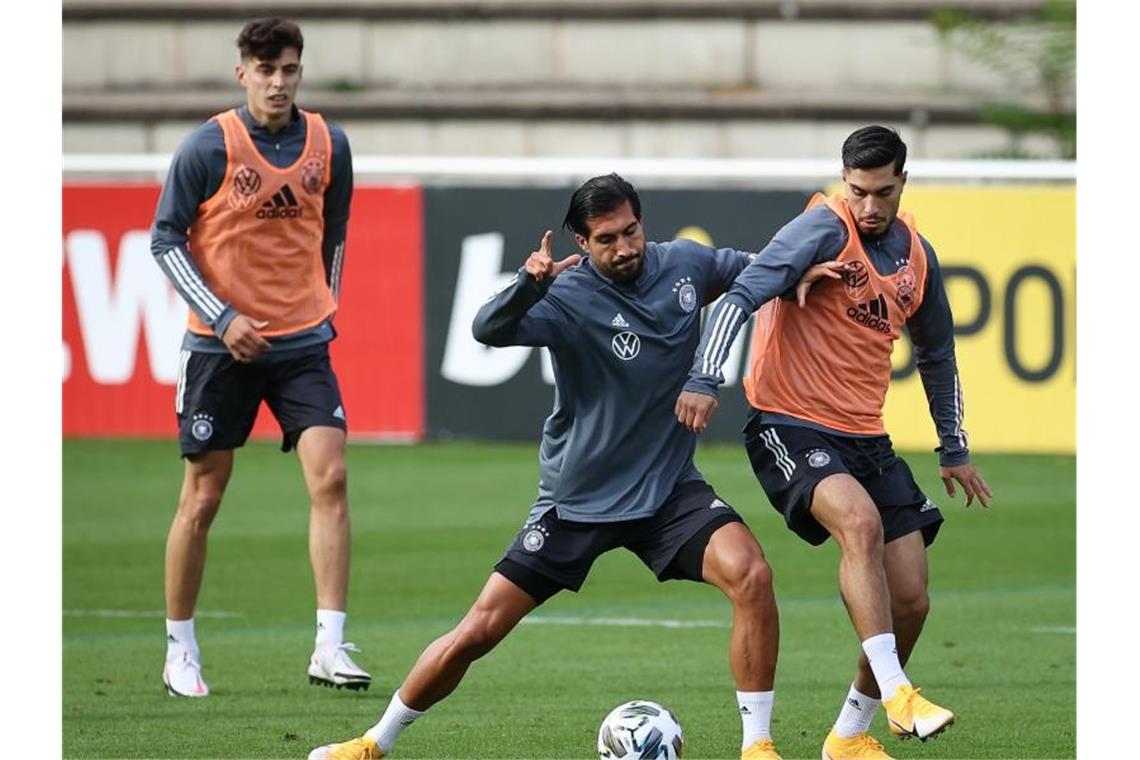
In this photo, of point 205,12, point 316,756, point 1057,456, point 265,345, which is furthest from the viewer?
point 205,12

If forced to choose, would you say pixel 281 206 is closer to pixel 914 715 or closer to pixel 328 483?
pixel 328 483

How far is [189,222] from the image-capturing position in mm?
8484

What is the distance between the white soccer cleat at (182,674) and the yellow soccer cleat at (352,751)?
1.72 metres

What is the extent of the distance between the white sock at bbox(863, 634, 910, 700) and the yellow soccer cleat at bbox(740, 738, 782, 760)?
37 centimetres

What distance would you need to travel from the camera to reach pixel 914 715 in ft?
20.8

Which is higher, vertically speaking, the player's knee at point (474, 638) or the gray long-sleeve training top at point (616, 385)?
the gray long-sleeve training top at point (616, 385)

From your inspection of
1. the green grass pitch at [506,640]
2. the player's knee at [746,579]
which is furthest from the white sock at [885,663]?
the green grass pitch at [506,640]

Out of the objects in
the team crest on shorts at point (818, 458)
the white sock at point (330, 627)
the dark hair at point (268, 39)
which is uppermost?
the dark hair at point (268, 39)

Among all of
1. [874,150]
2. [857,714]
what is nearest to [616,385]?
[874,150]

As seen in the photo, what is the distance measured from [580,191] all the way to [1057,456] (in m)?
10.5

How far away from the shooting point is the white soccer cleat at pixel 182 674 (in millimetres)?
8352

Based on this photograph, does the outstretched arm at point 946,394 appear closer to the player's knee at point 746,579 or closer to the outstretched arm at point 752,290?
the outstretched arm at point 752,290

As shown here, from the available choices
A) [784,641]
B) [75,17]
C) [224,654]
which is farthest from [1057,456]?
[75,17]

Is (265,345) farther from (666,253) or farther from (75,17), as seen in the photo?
(75,17)
